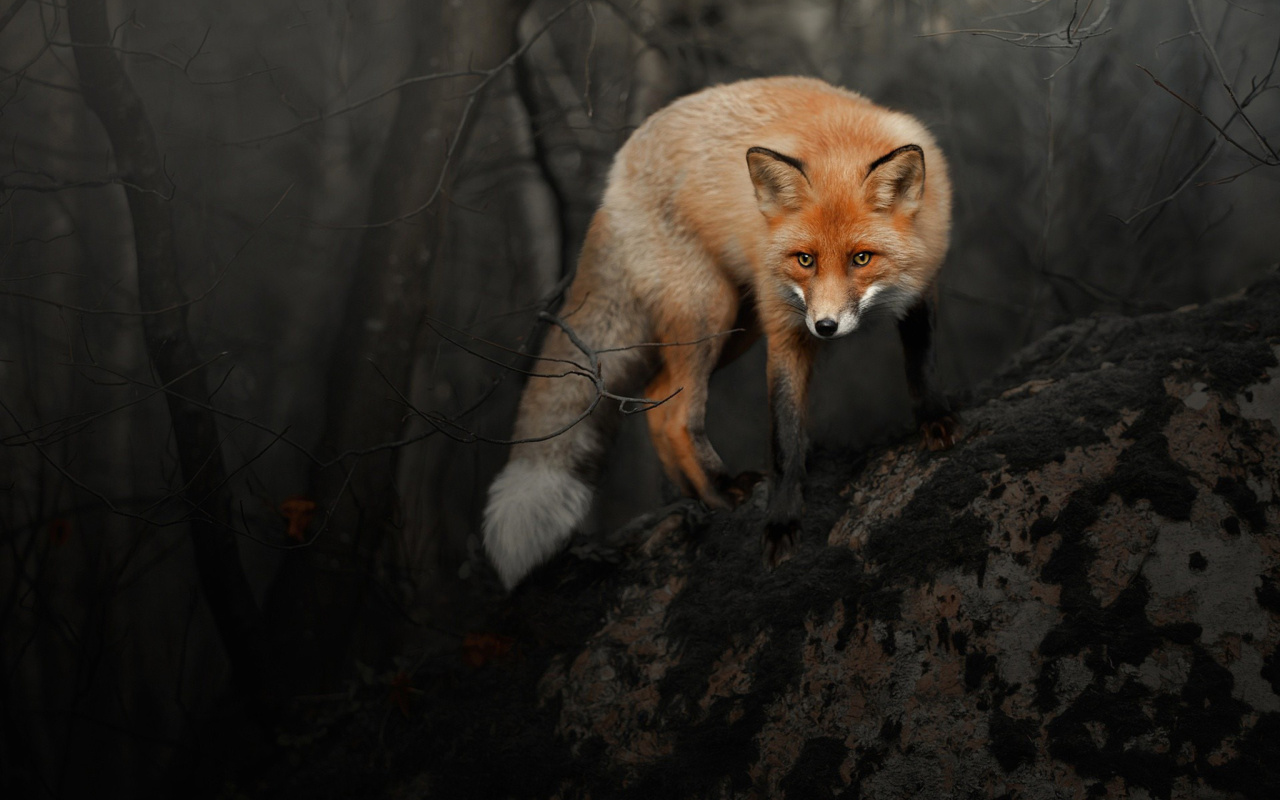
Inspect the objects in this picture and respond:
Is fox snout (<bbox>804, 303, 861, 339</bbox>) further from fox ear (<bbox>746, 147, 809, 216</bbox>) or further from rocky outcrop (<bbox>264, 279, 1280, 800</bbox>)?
rocky outcrop (<bbox>264, 279, 1280, 800</bbox>)

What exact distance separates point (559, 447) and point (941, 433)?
1.24 m

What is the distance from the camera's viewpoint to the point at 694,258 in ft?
8.25

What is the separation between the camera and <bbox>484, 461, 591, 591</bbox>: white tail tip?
2525 mm

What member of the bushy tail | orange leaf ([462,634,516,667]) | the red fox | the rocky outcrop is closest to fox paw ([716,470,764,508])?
the red fox

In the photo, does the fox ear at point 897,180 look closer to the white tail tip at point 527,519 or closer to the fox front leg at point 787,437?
the fox front leg at point 787,437

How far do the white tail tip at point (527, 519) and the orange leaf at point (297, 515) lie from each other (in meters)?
0.77

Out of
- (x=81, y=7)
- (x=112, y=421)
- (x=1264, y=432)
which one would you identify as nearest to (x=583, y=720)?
(x=1264, y=432)

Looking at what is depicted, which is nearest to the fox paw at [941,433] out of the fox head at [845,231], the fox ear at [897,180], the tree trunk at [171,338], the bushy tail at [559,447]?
the fox head at [845,231]

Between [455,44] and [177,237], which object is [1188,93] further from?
[177,237]

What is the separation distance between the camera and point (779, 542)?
2191 mm

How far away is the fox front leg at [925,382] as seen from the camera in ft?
7.13

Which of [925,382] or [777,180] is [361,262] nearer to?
[777,180]

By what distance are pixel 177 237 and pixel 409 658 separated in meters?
1.70

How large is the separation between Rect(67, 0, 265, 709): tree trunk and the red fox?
102 cm
